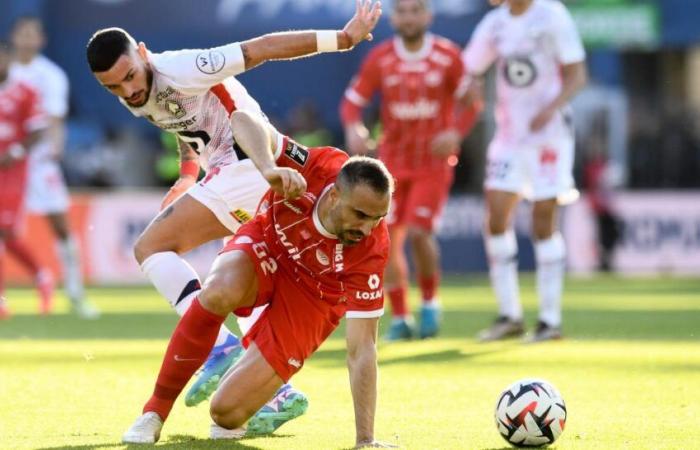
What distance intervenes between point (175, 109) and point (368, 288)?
166cm

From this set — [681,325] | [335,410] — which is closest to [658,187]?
[681,325]

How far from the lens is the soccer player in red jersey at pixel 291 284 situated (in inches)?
223

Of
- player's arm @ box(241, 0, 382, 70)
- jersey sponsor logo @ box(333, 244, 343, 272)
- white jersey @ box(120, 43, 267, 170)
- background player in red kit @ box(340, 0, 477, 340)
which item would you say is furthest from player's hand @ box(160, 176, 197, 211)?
background player in red kit @ box(340, 0, 477, 340)

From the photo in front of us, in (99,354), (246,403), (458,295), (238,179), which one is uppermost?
(238,179)

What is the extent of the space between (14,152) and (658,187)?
11783 mm

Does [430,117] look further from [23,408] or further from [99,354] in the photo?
[23,408]

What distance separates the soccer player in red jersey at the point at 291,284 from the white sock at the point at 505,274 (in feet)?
14.7

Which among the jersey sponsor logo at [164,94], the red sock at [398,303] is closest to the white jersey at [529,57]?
the red sock at [398,303]

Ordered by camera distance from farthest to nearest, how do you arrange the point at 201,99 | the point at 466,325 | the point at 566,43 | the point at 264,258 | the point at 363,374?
the point at 466,325 → the point at 566,43 → the point at 201,99 → the point at 264,258 → the point at 363,374

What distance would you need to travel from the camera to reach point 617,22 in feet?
69.1

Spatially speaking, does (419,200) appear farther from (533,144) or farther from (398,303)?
(533,144)

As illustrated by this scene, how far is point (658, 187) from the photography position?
73.3ft

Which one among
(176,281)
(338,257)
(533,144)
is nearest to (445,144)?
(533,144)

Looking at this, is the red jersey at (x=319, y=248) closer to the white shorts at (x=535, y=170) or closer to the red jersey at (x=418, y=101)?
the white shorts at (x=535, y=170)
